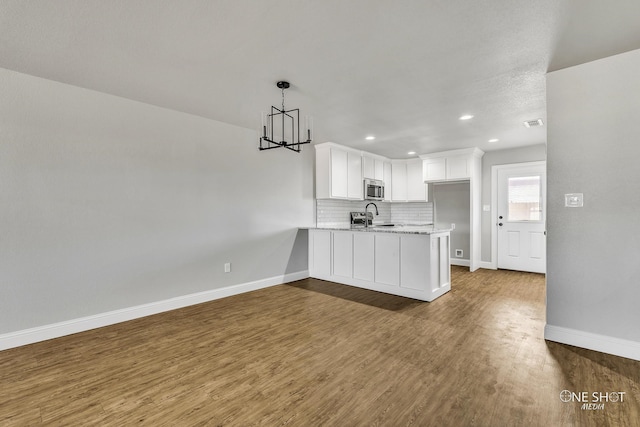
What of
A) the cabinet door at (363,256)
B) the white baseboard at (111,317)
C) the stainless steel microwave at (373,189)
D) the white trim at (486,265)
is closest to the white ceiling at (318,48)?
the cabinet door at (363,256)

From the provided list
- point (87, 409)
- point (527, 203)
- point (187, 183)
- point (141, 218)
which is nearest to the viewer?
point (87, 409)

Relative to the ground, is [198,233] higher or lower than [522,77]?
lower

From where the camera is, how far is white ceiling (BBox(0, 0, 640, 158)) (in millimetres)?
1868

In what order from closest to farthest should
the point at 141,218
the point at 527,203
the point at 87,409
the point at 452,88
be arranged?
the point at 87,409, the point at 452,88, the point at 141,218, the point at 527,203

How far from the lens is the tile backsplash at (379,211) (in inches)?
228

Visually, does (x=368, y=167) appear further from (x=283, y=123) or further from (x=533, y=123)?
(x=283, y=123)

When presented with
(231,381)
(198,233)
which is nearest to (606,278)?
(231,381)

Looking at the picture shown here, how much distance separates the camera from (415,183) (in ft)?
22.3

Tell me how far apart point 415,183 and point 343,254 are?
3.04 meters

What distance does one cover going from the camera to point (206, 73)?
2.72 m

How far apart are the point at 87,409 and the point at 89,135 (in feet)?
8.61

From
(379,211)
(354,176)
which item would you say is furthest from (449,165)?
(354,176)

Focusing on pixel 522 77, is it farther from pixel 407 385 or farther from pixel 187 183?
pixel 187 183

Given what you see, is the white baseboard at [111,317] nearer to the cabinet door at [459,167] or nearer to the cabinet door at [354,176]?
the cabinet door at [354,176]
